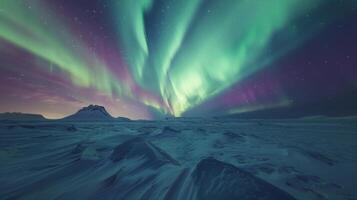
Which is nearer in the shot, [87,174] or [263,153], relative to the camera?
[87,174]

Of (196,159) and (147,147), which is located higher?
(147,147)

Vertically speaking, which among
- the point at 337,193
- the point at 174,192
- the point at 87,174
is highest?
the point at 87,174

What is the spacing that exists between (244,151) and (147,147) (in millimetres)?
2837

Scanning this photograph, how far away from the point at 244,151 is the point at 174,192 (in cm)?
361

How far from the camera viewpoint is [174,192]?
388 centimetres

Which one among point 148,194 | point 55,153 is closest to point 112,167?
point 148,194

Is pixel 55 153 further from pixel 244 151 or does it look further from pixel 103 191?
pixel 244 151

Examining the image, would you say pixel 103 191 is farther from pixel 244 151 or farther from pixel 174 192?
pixel 244 151

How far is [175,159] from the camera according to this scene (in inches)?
231

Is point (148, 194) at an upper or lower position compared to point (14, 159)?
lower

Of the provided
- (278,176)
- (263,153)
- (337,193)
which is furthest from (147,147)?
(337,193)

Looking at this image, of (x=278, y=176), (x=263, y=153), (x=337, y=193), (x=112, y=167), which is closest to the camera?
(x=337, y=193)

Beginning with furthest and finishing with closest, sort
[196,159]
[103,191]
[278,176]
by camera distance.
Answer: [196,159]
[278,176]
[103,191]

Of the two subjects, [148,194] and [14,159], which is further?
[14,159]
